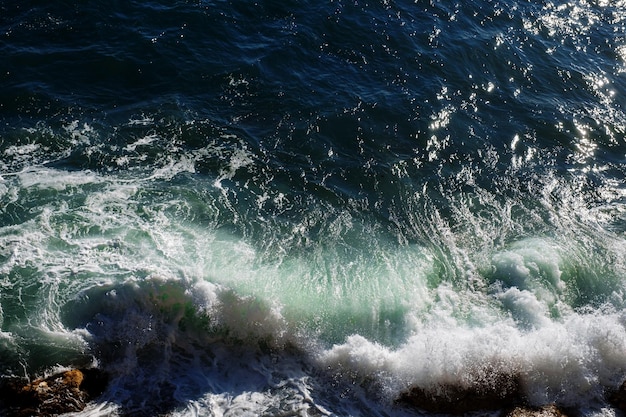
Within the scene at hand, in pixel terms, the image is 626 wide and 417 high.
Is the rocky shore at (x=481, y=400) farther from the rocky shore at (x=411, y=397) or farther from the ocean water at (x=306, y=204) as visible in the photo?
the ocean water at (x=306, y=204)

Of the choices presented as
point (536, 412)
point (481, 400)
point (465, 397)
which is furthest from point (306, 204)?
point (536, 412)

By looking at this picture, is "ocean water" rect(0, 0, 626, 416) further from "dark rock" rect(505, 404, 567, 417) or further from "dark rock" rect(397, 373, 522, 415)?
"dark rock" rect(505, 404, 567, 417)

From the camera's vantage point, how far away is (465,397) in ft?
36.2

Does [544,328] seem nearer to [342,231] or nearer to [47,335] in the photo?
[342,231]

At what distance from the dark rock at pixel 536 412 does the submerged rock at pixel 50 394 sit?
26.3 ft

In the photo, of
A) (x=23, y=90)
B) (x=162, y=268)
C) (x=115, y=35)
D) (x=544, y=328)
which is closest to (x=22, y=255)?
(x=162, y=268)

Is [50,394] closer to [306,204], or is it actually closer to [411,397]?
[411,397]

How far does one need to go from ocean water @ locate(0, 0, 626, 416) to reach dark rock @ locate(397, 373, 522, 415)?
0.19m

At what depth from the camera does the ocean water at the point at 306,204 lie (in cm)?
1116

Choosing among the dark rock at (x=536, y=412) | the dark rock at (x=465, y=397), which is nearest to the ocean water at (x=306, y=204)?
the dark rock at (x=465, y=397)

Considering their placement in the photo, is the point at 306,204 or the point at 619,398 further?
the point at 306,204

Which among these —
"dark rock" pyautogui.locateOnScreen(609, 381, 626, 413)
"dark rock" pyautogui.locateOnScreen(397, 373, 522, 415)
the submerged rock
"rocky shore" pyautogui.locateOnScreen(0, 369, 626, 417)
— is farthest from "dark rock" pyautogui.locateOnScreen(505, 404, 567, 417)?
the submerged rock

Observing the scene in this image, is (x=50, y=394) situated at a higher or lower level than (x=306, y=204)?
lower

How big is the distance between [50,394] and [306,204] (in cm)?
753
